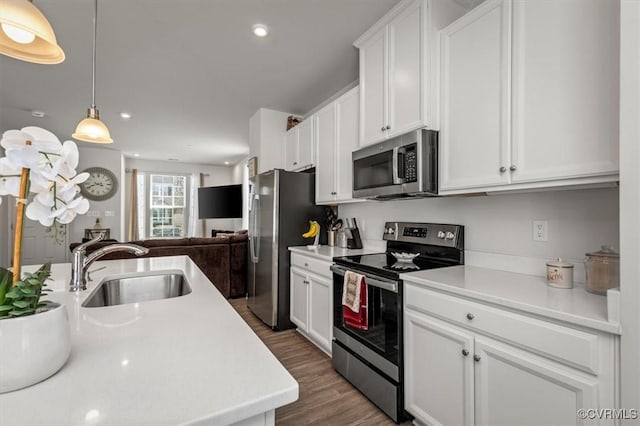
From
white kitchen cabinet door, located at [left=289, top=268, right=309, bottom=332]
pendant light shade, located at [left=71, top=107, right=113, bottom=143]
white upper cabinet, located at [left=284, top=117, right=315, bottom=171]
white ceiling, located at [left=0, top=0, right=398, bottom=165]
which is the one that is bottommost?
white kitchen cabinet door, located at [left=289, top=268, right=309, bottom=332]

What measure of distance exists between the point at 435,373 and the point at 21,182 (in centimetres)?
176

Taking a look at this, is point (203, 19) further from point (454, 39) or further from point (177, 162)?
point (177, 162)

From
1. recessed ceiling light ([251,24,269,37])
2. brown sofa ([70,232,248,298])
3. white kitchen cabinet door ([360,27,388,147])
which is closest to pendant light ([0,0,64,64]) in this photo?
recessed ceiling light ([251,24,269,37])

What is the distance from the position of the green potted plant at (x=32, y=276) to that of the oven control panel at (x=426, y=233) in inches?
78.1

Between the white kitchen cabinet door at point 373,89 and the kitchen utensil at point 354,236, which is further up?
the white kitchen cabinet door at point 373,89

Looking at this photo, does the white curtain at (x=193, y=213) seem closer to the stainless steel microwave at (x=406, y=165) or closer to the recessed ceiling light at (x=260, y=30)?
the recessed ceiling light at (x=260, y=30)

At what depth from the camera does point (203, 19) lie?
7.30 ft

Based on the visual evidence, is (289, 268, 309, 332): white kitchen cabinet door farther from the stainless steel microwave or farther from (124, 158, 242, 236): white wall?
(124, 158, 242, 236): white wall

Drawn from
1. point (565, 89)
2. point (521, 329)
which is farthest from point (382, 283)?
point (565, 89)

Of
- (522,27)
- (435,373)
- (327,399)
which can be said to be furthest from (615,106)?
(327,399)

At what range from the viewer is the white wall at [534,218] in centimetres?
143

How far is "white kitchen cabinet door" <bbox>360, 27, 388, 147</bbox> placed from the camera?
7.26ft

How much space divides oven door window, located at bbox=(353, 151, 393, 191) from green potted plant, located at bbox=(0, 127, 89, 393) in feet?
5.83

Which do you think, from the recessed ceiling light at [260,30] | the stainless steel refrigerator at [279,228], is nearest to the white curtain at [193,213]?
the stainless steel refrigerator at [279,228]
